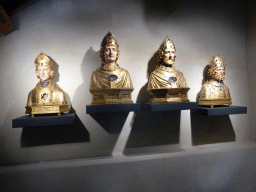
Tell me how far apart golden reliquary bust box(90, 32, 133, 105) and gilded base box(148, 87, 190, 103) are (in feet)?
0.95

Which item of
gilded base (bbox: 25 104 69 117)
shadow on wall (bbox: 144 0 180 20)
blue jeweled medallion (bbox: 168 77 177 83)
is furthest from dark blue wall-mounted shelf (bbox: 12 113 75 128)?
shadow on wall (bbox: 144 0 180 20)

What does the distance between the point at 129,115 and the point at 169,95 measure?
0.64 meters

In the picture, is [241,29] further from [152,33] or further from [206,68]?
[152,33]

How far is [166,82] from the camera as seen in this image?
201cm

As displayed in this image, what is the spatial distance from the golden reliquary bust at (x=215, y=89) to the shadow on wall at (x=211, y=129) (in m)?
0.39

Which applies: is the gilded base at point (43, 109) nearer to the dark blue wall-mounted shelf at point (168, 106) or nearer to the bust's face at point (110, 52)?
the bust's face at point (110, 52)

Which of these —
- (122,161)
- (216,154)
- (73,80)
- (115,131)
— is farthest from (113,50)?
(216,154)

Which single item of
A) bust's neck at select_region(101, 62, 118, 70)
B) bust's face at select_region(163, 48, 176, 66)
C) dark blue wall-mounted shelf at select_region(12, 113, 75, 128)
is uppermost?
bust's face at select_region(163, 48, 176, 66)

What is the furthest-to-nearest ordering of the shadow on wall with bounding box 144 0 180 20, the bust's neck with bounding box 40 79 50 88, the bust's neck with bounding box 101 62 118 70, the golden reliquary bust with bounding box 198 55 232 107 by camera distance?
the shadow on wall with bounding box 144 0 180 20 < the golden reliquary bust with bounding box 198 55 232 107 < the bust's neck with bounding box 101 62 118 70 < the bust's neck with bounding box 40 79 50 88

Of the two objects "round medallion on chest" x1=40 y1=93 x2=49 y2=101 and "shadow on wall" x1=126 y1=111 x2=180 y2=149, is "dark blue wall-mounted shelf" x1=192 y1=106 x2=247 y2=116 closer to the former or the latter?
"shadow on wall" x1=126 y1=111 x2=180 y2=149

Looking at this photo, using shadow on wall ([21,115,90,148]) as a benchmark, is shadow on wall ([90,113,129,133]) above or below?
above

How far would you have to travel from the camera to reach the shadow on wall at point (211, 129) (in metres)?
2.53

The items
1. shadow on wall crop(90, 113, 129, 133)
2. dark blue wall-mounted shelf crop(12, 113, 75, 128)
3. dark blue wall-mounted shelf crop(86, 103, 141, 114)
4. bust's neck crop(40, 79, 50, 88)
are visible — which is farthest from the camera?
shadow on wall crop(90, 113, 129, 133)

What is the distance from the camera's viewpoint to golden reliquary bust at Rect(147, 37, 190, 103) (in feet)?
6.40
